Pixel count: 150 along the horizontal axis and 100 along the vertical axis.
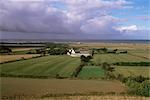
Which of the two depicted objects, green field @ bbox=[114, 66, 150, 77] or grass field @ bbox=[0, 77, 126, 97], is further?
green field @ bbox=[114, 66, 150, 77]

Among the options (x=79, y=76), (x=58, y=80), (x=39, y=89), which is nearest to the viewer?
(x=39, y=89)

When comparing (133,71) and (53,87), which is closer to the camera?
(53,87)

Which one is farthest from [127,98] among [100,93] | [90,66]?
[90,66]

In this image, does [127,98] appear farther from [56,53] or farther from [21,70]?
[56,53]

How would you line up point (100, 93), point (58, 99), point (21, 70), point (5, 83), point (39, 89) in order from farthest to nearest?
point (21, 70)
point (5, 83)
point (39, 89)
point (100, 93)
point (58, 99)

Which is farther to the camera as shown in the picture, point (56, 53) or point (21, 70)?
point (56, 53)

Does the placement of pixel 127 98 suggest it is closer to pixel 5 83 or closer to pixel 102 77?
pixel 102 77

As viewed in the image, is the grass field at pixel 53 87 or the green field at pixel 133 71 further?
the green field at pixel 133 71
